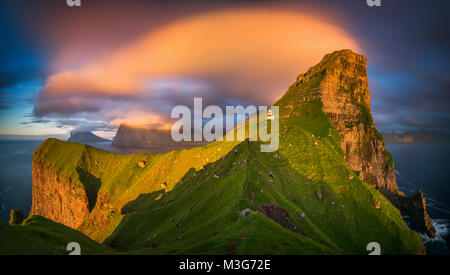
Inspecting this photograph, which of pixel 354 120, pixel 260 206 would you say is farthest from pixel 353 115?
pixel 260 206

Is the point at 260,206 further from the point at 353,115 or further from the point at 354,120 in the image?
the point at 353,115

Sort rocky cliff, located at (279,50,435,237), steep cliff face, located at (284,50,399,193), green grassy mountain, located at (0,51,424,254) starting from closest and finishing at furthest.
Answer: green grassy mountain, located at (0,51,424,254) → rocky cliff, located at (279,50,435,237) → steep cliff face, located at (284,50,399,193)

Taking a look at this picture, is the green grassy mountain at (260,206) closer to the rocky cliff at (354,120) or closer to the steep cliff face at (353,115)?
the steep cliff face at (353,115)

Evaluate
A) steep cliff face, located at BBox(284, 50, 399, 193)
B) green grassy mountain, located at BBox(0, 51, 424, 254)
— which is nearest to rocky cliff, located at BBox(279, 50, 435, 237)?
steep cliff face, located at BBox(284, 50, 399, 193)

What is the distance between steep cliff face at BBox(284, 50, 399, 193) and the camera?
169500 mm

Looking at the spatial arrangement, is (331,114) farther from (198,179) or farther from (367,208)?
(198,179)

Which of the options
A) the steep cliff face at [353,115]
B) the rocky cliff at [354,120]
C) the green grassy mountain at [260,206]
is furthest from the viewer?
the steep cliff face at [353,115]

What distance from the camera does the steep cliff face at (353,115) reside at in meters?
170

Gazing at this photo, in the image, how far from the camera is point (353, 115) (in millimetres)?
176375

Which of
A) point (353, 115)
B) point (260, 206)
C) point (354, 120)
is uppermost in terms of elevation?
point (353, 115)

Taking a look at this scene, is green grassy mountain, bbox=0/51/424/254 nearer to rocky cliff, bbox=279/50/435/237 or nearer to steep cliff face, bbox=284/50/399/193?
steep cliff face, bbox=284/50/399/193

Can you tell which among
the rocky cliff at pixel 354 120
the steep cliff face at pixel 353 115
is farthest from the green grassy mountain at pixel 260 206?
the rocky cliff at pixel 354 120

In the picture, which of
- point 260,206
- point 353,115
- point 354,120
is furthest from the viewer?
point 353,115
